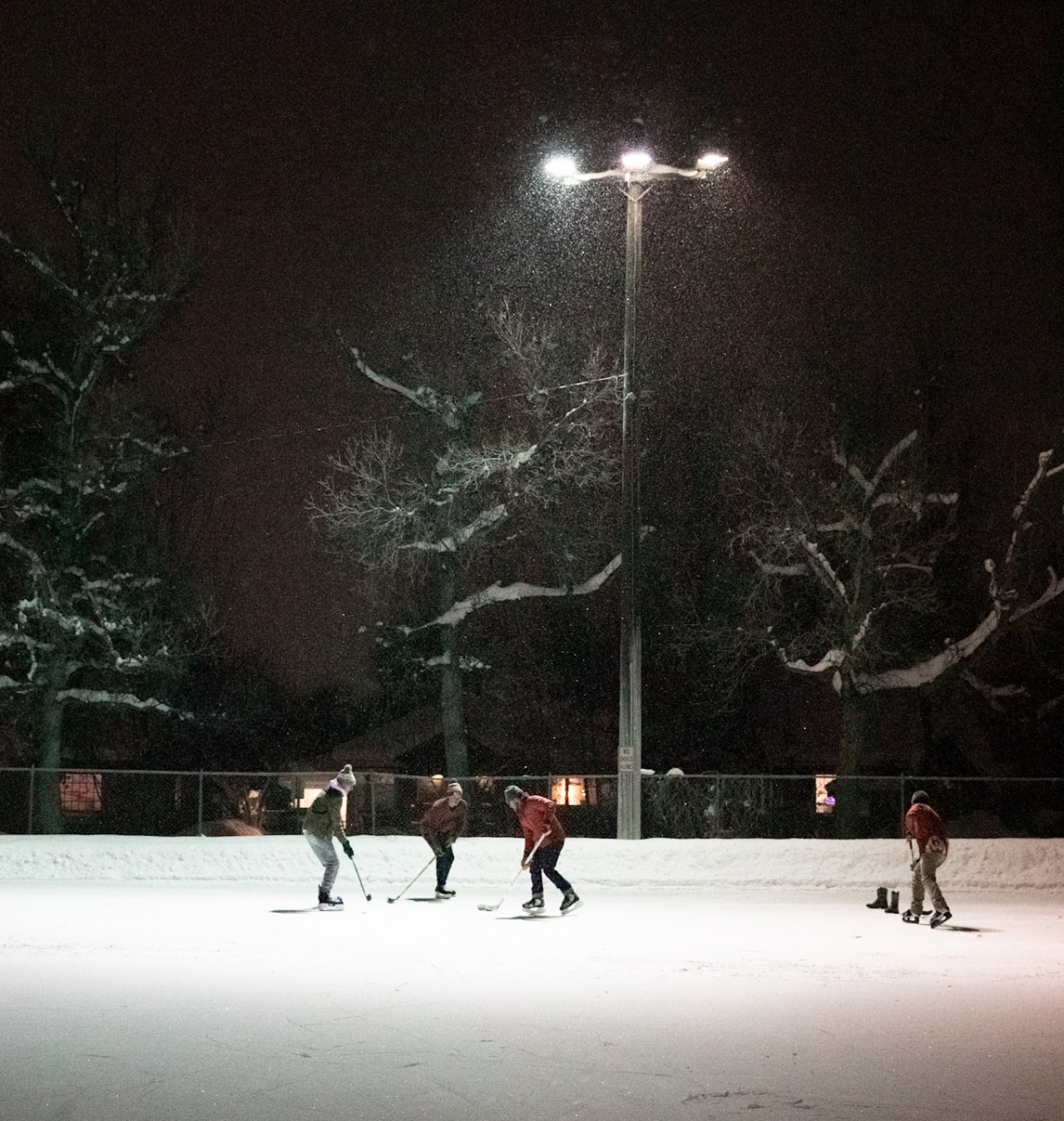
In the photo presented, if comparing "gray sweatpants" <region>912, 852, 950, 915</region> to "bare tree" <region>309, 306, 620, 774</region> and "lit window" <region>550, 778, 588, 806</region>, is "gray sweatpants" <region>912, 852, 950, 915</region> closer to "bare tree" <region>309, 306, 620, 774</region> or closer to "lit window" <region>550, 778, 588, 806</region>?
"bare tree" <region>309, 306, 620, 774</region>

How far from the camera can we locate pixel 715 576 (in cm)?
3788

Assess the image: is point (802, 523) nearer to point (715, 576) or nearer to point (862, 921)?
point (715, 576)

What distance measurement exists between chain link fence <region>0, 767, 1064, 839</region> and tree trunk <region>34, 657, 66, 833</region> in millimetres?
108

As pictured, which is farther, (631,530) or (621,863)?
(621,863)

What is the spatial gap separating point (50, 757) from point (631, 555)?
17.3 m

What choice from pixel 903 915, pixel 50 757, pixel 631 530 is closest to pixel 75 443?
pixel 50 757

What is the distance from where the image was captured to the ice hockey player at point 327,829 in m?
19.3

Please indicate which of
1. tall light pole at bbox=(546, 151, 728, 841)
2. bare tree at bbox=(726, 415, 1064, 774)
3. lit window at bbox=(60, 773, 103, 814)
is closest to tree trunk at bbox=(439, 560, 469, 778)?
bare tree at bbox=(726, 415, 1064, 774)

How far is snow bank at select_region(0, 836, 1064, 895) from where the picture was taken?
25359 millimetres

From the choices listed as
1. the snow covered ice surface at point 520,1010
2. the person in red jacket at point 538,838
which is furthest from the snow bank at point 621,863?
the person in red jacket at point 538,838

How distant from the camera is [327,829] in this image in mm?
19344

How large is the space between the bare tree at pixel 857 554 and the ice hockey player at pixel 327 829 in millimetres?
17238

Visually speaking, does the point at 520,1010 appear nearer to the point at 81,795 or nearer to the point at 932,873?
the point at 932,873

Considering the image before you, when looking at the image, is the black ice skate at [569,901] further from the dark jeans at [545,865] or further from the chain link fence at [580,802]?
the chain link fence at [580,802]
